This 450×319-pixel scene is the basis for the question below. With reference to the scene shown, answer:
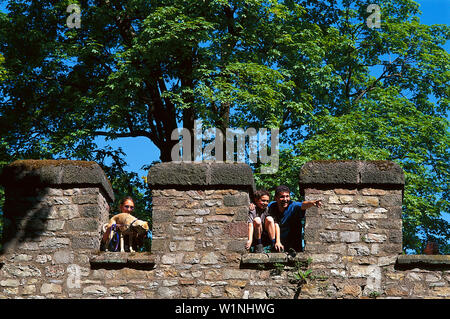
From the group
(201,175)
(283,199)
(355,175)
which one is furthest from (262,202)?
(355,175)

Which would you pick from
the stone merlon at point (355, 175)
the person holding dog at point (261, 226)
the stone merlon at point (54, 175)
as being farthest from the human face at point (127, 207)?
the stone merlon at point (355, 175)

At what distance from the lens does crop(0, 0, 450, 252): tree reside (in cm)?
1578

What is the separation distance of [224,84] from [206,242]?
863cm

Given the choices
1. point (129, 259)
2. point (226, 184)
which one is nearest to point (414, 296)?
point (226, 184)

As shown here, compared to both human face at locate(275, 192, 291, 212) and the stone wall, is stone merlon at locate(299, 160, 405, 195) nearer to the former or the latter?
the stone wall

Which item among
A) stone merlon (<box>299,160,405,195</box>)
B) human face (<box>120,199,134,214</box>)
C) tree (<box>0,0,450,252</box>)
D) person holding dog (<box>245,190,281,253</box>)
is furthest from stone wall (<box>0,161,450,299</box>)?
tree (<box>0,0,450,252</box>)

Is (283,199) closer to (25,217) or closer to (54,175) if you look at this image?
(54,175)

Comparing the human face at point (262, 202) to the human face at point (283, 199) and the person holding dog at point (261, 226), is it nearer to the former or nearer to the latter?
the person holding dog at point (261, 226)

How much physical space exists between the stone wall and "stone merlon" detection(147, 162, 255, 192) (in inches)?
0.4

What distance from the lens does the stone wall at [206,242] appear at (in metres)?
7.12

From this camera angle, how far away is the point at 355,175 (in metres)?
7.26

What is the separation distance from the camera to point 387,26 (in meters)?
18.8

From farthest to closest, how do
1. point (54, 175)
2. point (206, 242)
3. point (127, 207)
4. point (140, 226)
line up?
point (127, 207)
point (140, 226)
point (54, 175)
point (206, 242)

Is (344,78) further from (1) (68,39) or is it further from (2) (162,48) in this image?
(1) (68,39)
